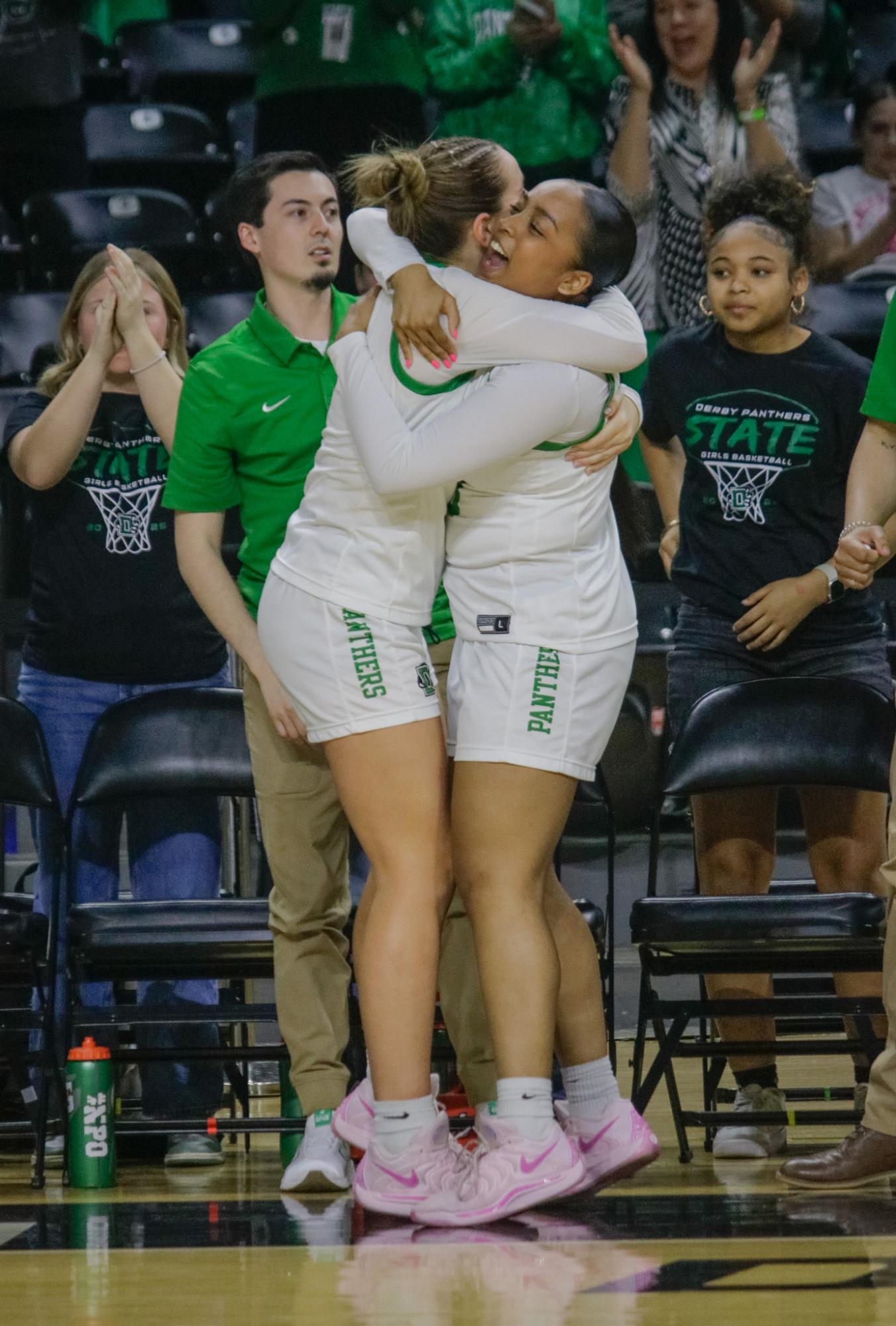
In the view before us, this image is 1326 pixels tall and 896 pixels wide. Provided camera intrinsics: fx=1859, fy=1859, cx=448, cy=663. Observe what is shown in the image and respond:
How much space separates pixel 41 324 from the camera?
22.4ft

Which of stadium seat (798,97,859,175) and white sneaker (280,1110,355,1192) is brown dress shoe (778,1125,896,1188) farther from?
stadium seat (798,97,859,175)

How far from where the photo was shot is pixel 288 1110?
12.4 feet

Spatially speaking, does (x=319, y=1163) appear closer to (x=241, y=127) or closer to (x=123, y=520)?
(x=123, y=520)

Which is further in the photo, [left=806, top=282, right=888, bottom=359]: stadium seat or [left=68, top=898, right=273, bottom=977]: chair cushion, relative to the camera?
[left=806, top=282, right=888, bottom=359]: stadium seat

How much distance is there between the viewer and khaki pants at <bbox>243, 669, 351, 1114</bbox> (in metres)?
3.30

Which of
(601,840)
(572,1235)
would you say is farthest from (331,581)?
(601,840)

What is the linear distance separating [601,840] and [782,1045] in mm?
1741

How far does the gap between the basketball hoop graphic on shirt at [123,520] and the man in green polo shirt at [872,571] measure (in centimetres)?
154

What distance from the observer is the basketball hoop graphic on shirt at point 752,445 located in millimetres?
3914

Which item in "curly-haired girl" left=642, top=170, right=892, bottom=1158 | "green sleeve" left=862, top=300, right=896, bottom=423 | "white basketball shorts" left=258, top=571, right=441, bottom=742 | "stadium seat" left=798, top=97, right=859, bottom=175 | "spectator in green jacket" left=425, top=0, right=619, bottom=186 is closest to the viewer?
"white basketball shorts" left=258, top=571, right=441, bottom=742

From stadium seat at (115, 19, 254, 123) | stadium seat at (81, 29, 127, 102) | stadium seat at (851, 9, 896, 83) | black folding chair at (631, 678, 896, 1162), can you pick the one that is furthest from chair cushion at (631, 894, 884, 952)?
stadium seat at (81, 29, 127, 102)

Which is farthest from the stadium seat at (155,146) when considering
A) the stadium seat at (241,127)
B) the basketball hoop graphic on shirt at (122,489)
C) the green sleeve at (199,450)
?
the green sleeve at (199,450)

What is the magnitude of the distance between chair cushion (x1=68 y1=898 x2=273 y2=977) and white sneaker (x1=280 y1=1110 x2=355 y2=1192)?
1.44 feet

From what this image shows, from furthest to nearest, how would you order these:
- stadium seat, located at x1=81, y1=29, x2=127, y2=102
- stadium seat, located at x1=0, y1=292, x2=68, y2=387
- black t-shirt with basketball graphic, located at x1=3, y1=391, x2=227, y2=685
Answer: stadium seat, located at x1=81, y1=29, x2=127, y2=102 < stadium seat, located at x1=0, y1=292, x2=68, y2=387 < black t-shirt with basketball graphic, located at x1=3, y1=391, x2=227, y2=685
